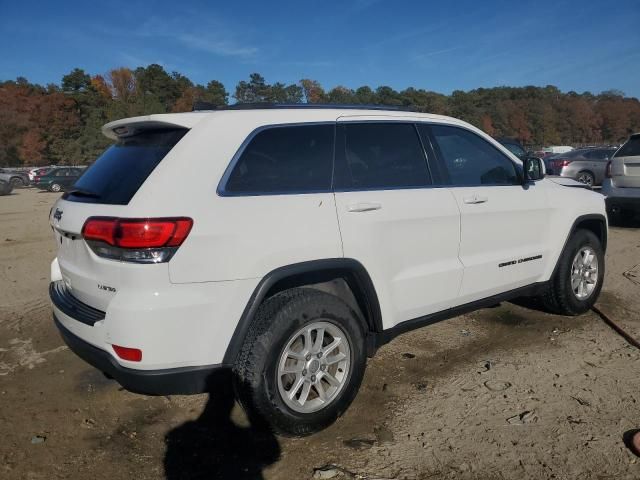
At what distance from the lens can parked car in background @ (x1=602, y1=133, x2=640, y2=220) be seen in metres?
8.25

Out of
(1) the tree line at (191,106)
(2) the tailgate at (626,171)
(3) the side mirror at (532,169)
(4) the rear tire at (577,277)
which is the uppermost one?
(1) the tree line at (191,106)

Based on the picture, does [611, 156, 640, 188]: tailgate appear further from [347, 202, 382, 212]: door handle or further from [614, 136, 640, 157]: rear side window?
[347, 202, 382, 212]: door handle

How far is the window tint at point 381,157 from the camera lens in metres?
2.91

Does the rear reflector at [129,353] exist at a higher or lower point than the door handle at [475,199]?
lower

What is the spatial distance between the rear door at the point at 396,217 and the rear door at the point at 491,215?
151mm

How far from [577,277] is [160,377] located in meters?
3.79

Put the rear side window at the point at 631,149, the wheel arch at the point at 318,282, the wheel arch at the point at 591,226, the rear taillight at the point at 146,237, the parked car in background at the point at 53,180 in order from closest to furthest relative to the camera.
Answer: the rear taillight at the point at 146,237 < the wheel arch at the point at 318,282 < the wheel arch at the point at 591,226 < the rear side window at the point at 631,149 < the parked car in background at the point at 53,180

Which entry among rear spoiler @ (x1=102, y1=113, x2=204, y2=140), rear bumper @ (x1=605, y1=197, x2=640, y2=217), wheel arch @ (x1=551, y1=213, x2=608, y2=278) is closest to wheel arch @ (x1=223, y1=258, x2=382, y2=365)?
rear spoiler @ (x1=102, y1=113, x2=204, y2=140)

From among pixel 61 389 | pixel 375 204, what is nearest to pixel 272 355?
pixel 375 204

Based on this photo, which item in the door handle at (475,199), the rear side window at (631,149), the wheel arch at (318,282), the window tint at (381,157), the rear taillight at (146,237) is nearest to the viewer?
the rear taillight at (146,237)

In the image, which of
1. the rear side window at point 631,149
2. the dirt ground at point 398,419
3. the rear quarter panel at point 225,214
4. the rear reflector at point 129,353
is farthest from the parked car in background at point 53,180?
the rear reflector at point 129,353

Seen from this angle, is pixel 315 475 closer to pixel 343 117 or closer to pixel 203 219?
pixel 203 219

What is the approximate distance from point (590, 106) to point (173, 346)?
4869 inches

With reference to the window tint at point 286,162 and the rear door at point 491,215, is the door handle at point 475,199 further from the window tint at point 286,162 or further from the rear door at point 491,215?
the window tint at point 286,162
